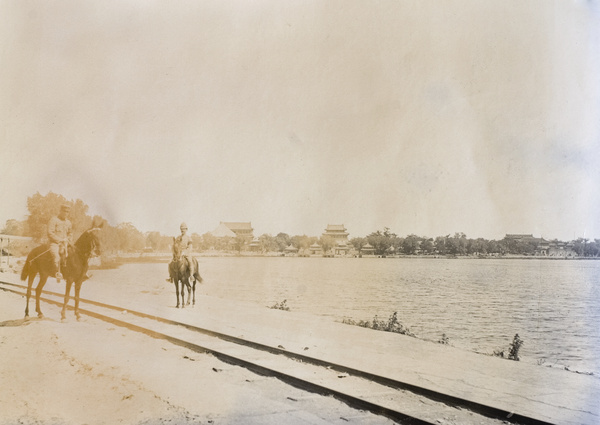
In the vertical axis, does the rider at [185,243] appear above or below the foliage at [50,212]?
below

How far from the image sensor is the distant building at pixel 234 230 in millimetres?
7838

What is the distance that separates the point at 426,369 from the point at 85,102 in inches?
206

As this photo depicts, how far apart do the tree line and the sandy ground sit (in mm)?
1207

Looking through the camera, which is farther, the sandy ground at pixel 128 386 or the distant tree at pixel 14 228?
the distant tree at pixel 14 228

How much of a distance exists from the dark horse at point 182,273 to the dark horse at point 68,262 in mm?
1289

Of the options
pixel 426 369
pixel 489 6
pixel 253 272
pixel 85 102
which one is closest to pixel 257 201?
pixel 253 272

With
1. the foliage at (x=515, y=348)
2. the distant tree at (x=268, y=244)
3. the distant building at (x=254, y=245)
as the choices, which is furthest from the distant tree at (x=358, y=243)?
the foliage at (x=515, y=348)

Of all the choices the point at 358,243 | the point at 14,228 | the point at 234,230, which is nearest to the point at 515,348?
the point at 358,243

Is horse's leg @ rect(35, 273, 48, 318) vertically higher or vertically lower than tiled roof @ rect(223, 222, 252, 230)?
lower

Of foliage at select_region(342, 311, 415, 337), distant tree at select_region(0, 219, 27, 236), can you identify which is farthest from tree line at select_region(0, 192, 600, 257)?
foliage at select_region(342, 311, 415, 337)

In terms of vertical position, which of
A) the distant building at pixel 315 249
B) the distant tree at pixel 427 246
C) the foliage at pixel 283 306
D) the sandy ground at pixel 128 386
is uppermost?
the distant tree at pixel 427 246

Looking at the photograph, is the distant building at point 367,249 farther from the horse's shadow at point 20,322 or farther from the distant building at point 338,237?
the horse's shadow at point 20,322

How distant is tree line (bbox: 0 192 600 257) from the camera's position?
6.71 metres

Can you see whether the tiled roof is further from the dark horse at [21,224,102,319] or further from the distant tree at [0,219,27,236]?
the distant tree at [0,219,27,236]
